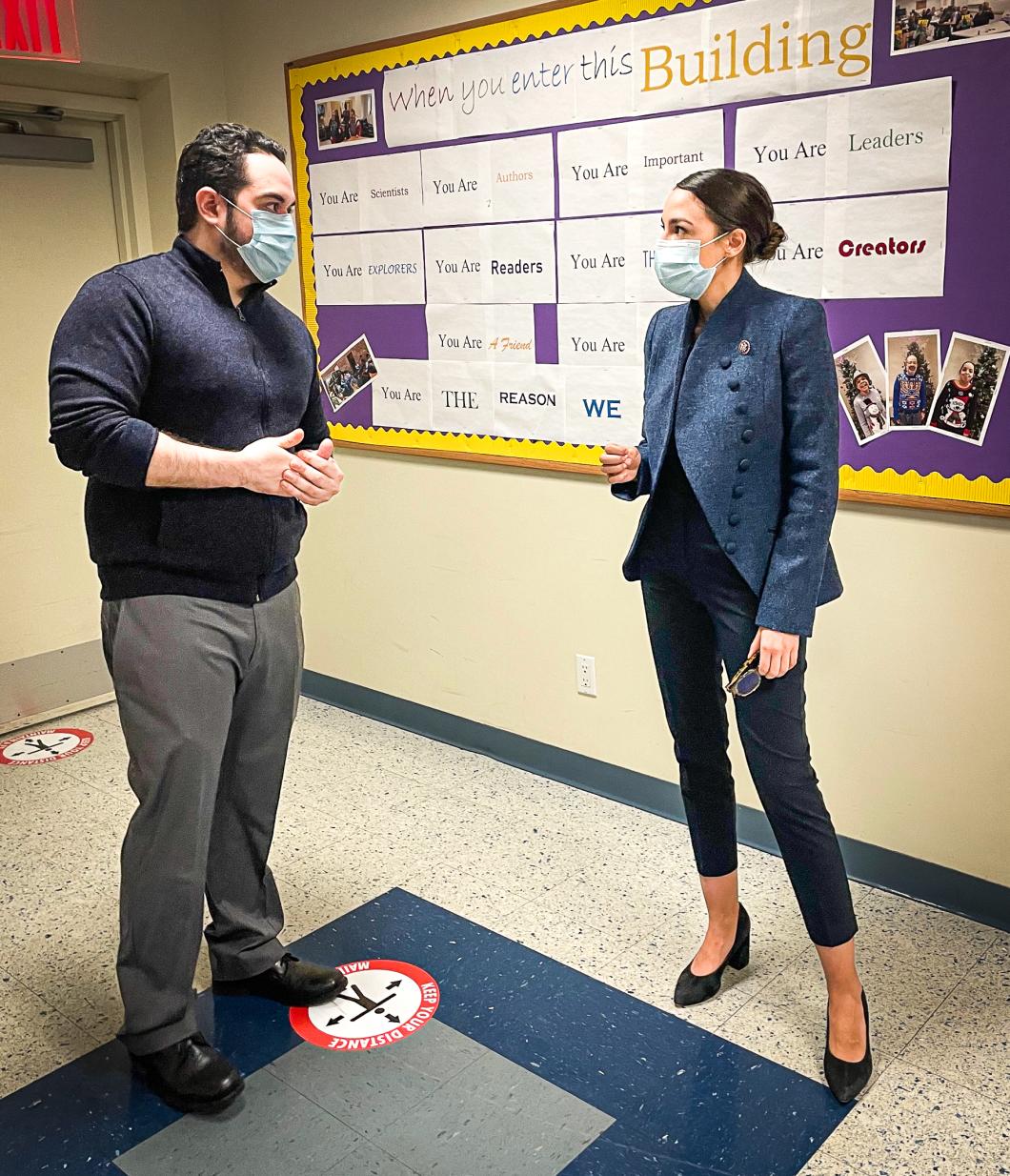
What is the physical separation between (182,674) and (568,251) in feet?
5.10

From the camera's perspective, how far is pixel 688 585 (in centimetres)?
196

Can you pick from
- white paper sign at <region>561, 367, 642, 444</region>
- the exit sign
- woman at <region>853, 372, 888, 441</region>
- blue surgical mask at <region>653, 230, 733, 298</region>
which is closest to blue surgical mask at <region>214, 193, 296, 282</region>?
blue surgical mask at <region>653, 230, 733, 298</region>

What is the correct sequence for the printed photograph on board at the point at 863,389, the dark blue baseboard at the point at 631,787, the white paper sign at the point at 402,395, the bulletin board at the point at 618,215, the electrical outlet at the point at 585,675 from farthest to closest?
the white paper sign at the point at 402,395 < the electrical outlet at the point at 585,675 < the dark blue baseboard at the point at 631,787 < the printed photograph on board at the point at 863,389 < the bulletin board at the point at 618,215

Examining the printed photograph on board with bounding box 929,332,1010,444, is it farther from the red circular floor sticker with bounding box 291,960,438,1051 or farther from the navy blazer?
the red circular floor sticker with bounding box 291,960,438,1051

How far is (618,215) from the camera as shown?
270cm

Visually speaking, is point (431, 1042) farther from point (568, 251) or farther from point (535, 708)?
point (568, 251)

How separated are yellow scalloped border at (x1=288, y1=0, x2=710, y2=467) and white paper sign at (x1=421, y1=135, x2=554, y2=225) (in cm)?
25

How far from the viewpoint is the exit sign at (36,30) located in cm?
217

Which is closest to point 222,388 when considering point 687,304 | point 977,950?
point 687,304

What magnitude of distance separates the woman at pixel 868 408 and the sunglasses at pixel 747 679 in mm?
786

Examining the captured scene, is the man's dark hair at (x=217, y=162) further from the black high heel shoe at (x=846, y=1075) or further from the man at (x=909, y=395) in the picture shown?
the black high heel shoe at (x=846, y=1075)

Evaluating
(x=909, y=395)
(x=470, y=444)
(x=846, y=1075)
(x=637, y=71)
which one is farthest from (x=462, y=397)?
(x=846, y=1075)

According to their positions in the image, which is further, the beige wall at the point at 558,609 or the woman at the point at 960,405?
the beige wall at the point at 558,609

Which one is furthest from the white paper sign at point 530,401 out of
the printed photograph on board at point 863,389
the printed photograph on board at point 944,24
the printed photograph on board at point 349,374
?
the printed photograph on board at point 944,24
